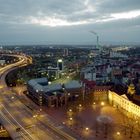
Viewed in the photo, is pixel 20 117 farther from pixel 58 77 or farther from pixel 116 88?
pixel 58 77

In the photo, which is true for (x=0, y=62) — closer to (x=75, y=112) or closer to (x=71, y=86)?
(x=71, y=86)

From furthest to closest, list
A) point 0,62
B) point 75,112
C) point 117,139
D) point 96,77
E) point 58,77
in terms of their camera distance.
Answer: point 0,62 → point 58,77 → point 96,77 → point 75,112 → point 117,139

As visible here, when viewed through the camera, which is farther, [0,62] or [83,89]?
[0,62]

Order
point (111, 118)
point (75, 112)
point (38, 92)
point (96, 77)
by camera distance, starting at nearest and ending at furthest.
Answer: point (111, 118) < point (75, 112) < point (38, 92) < point (96, 77)

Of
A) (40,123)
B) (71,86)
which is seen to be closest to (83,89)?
(71,86)

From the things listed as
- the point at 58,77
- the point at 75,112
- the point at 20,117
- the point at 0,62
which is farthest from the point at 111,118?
the point at 0,62

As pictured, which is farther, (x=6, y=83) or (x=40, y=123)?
(x=6, y=83)

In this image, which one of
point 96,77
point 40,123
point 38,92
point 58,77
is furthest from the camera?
point 58,77
